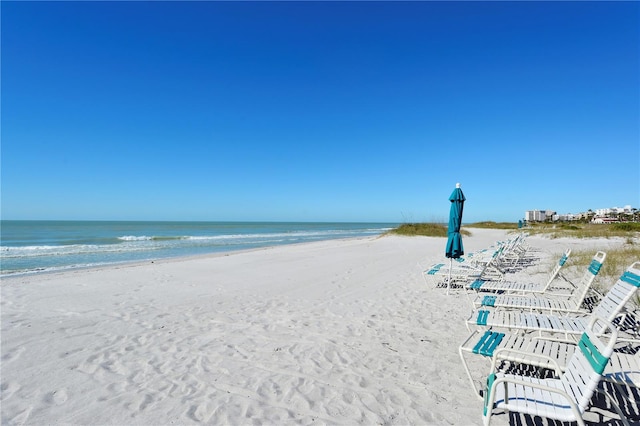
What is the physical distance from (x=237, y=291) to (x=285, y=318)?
7.93ft

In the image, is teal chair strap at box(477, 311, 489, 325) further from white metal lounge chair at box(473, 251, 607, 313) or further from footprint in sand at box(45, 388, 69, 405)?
footprint in sand at box(45, 388, 69, 405)

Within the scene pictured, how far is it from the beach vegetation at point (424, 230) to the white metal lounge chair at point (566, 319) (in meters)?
20.6

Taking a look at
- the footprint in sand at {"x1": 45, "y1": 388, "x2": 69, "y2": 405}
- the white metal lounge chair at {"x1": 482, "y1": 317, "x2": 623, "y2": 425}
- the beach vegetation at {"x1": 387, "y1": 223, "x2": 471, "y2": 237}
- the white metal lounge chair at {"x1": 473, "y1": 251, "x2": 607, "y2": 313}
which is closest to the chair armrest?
the white metal lounge chair at {"x1": 482, "y1": 317, "x2": 623, "y2": 425}

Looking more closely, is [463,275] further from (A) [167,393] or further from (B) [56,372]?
(B) [56,372]

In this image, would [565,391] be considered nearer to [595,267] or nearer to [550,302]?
[550,302]

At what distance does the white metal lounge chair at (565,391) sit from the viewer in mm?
1918

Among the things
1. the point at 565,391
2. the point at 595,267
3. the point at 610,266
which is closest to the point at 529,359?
the point at 565,391

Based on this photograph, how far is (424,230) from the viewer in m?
24.5

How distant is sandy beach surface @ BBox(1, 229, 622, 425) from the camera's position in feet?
9.12

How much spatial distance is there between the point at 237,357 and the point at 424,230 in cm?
2243

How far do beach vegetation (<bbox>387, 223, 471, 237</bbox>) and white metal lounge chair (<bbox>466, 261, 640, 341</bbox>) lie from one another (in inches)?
812

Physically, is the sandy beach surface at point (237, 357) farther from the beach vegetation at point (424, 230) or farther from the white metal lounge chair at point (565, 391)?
the beach vegetation at point (424, 230)

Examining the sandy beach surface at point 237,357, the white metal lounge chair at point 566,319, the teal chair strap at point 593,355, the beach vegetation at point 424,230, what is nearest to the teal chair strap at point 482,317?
the white metal lounge chair at point 566,319

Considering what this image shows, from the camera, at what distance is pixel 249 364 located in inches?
142
